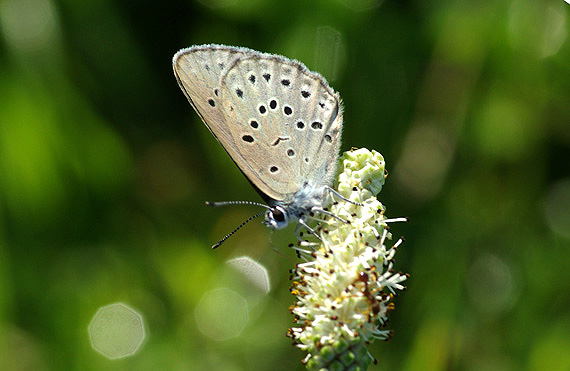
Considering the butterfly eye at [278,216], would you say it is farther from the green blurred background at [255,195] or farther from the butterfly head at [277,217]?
the green blurred background at [255,195]

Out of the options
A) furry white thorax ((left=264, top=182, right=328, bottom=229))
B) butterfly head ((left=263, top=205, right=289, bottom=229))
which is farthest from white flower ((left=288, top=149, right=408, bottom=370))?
butterfly head ((left=263, top=205, right=289, bottom=229))

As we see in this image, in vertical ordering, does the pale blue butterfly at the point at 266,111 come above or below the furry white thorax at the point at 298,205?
above

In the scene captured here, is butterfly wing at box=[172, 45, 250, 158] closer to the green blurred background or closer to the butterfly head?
the butterfly head

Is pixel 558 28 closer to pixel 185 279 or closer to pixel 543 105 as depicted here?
pixel 543 105

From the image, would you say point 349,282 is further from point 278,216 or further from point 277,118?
point 277,118

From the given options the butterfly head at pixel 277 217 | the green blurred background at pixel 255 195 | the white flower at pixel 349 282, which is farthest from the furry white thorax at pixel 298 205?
the green blurred background at pixel 255 195

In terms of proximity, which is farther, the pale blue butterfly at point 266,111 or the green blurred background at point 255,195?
the green blurred background at point 255,195

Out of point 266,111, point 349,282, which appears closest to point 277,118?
point 266,111
